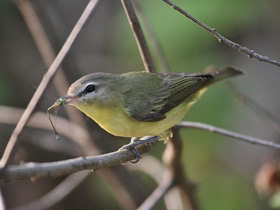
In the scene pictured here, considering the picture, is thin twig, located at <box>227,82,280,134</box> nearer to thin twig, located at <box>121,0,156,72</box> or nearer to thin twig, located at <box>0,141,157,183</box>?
thin twig, located at <box>121,0,156,72</box>

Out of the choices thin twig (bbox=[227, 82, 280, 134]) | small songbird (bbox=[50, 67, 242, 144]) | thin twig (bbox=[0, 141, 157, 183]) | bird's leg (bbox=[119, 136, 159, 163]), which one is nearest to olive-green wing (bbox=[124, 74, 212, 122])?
small songbird (bbox=[50, 67, 242, 144])

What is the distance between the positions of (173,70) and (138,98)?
173 centimetres

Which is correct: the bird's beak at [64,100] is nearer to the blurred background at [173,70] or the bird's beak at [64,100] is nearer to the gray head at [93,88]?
the gray head at [93,88]

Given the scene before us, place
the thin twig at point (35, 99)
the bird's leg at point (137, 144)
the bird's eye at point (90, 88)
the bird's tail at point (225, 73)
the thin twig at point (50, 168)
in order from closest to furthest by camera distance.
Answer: the thin twig at point (50, 168), the thin twig at point (35, 99), the bird's leg at point (137, 144), the bird's eye at point (90, 88), the bird's tail at point (225, 73)

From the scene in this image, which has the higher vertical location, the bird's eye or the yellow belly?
the bird's eye

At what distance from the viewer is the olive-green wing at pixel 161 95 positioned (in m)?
3.63

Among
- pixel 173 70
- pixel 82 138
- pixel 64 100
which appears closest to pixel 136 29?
pixel 64 100

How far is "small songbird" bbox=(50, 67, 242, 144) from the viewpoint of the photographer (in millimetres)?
3363

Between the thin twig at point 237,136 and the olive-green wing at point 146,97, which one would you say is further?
the olive-green wing at point 146,97

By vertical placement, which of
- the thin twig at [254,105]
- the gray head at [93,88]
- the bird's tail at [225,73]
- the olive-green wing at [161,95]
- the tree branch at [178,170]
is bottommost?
the tree branch at [178,170]

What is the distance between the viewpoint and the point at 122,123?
3439mm

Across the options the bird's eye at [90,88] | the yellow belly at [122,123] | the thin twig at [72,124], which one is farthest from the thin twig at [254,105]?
the thin twig at [72,124]

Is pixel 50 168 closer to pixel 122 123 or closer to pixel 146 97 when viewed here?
pixel 122 123

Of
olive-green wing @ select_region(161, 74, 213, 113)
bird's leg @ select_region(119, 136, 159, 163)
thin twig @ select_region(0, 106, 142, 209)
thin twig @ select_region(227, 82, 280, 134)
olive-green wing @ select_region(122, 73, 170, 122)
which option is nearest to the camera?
bird's leg @ select_region(119, 136, 159, 163)
